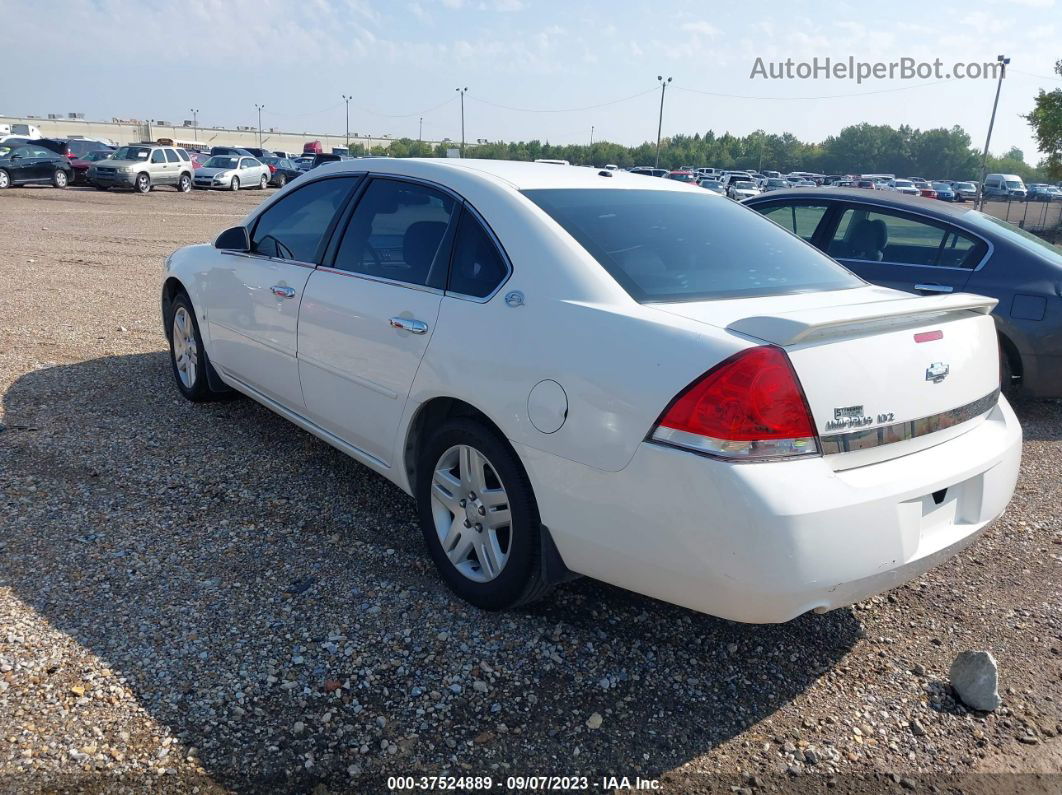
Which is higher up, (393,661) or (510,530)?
(510,530)

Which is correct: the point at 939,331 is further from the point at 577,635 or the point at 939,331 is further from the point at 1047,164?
the point at 1047,164

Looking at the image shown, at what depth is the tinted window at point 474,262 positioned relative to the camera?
3211mm

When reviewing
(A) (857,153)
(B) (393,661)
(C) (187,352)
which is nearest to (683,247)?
(B) (393,661)

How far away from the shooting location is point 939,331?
2889 millimetres

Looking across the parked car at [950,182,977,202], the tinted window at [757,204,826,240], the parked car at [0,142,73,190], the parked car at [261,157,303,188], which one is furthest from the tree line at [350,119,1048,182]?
the tinted window at [757,204,826,240]

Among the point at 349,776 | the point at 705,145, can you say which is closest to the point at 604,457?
the point at 349,776

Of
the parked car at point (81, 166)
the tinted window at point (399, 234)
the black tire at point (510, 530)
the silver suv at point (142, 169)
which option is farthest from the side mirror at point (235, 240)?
the parked car at point (81, 166)

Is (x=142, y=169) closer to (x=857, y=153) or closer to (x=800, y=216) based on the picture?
(x=800, y=216)

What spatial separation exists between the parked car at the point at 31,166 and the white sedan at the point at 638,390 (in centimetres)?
2842

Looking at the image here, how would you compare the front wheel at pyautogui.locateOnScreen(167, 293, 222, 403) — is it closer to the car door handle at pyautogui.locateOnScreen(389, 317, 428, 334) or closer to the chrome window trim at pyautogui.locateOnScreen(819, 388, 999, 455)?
the car door handle at pyautogui.locateOnScreen(389, 317, 428, 334)

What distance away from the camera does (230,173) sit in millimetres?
34062

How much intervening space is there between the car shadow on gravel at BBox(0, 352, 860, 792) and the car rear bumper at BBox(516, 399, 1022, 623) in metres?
0.45

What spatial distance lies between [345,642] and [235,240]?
2.64 metres

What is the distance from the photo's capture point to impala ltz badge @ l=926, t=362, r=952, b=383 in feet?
9.14
